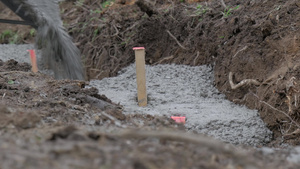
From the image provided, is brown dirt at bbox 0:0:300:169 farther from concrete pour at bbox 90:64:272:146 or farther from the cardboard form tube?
the cardboard form tube

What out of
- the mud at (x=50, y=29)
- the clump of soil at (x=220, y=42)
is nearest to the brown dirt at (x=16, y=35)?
the clump of soil at (x=220, y=42)

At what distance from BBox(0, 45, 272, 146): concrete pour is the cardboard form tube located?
11 cm

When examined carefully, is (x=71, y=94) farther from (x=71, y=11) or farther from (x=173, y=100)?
(x=71, y=11)

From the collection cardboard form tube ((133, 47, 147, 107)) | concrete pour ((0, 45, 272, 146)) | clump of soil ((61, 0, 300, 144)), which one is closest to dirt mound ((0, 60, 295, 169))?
concrete pour ((0, 45, 272, 146))

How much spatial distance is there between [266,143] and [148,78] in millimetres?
2673

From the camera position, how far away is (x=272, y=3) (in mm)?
4898

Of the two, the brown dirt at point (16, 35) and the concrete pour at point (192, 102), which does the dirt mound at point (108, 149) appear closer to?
the concrete pour at point (192, 102)

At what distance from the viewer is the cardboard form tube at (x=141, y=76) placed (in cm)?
416

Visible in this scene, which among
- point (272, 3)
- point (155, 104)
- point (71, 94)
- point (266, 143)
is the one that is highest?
point (272, 3)

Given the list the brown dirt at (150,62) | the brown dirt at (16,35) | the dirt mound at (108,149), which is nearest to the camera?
the dirt mound at (108,149)

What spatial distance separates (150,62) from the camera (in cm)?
661

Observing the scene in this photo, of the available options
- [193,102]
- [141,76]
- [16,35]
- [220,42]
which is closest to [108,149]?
[141,76]

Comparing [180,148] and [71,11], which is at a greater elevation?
[71,11]

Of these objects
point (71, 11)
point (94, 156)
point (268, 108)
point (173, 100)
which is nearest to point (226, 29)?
point (173, 100)
